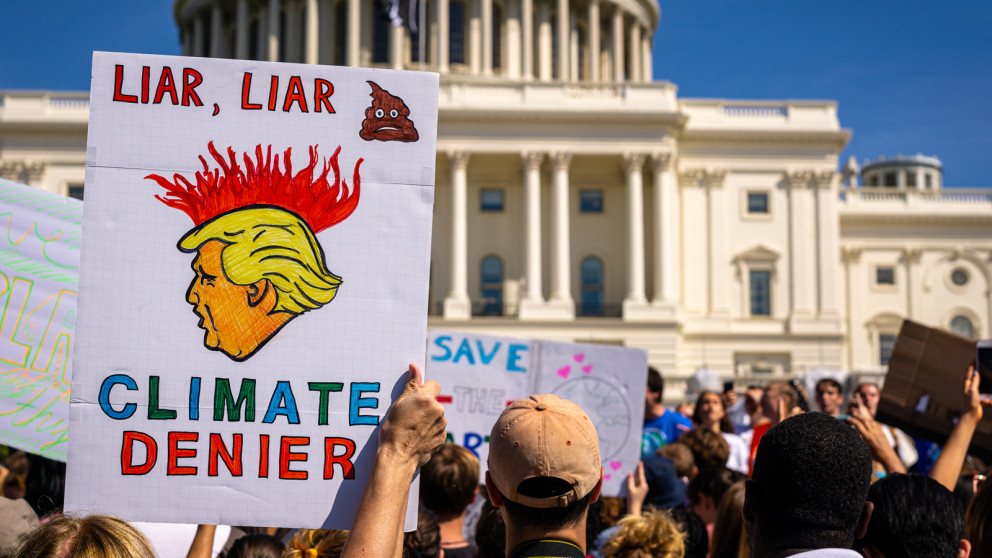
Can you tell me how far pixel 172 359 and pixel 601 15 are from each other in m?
59.8

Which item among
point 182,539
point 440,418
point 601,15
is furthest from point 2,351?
point 601,15

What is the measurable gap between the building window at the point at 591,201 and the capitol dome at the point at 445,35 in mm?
10852

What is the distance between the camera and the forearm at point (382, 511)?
2789mm

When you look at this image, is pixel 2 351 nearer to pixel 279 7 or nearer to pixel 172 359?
pixel 172 359

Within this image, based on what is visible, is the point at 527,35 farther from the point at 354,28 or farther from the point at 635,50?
the point at 635,50

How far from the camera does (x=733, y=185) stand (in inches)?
1759

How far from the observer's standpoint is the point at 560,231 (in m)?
42.7

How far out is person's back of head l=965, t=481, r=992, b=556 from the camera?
11.9 ft

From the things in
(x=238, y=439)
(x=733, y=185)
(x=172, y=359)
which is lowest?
(x=238, y=439)

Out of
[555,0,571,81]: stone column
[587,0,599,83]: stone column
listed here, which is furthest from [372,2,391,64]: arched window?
[587,0,599,83]: stone column

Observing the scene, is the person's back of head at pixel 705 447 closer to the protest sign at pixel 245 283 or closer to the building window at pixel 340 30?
the protest sign at pixel 245 283

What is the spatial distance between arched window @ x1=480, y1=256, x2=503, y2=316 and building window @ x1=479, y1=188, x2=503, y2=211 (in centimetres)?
208

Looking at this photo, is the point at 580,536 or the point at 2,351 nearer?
the point at 580,536

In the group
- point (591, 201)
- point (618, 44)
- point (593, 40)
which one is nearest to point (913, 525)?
point (591, 201)
